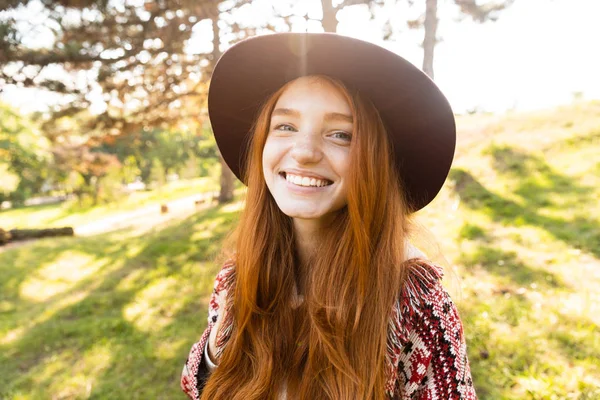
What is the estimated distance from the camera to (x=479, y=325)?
2.89m

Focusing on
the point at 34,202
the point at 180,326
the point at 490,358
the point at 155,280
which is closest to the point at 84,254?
the point at 155,280

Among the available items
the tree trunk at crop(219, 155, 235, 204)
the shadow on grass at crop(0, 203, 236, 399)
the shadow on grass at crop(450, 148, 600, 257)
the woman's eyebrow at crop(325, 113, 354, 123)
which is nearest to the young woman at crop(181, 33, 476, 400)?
the woman's eyebrow at crop(325, 113, 354, 123)

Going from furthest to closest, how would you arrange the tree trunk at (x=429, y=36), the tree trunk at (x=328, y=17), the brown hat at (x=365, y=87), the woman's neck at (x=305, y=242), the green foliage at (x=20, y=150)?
the green foliage at (x=20, y=150) < the tree trunk at (x=429, y=36) < the tree trunk at (x=328, y=17) < the woman's neck at (x=305, y=242) < the brown hat at (x=365, y=87)

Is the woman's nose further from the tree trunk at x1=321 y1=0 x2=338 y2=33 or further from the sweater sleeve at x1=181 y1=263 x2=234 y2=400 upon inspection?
the tree trunk at x1=321 y1=0 x2=338 y2=33

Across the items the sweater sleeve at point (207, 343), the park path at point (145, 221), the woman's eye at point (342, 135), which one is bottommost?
the park path at point (145, 221)

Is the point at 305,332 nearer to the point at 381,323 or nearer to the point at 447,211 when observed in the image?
the point at 381,323

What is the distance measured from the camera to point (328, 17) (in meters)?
2.21

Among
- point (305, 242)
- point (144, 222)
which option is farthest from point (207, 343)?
point (144, 222)

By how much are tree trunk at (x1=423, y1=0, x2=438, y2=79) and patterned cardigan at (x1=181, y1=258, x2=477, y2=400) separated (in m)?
2.16

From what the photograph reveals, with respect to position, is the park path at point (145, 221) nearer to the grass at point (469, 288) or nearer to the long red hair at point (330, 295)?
the grass at point (469, 288)

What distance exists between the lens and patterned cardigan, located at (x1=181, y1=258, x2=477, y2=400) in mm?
1204

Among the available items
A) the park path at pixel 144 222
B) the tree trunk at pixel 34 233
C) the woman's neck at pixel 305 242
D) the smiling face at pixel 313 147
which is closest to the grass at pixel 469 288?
the woman's neck at pixel 305 242

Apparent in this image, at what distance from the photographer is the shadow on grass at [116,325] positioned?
3.07 meters

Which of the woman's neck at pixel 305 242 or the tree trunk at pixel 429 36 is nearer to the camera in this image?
the woman's neck at pixel 305 242
